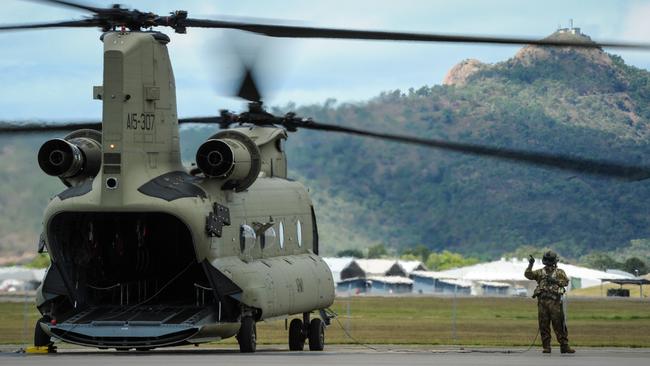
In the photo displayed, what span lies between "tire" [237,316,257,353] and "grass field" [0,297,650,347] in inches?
152

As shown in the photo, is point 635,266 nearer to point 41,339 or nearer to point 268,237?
point 268,237

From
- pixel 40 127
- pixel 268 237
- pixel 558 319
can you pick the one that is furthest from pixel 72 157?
pixel 558 319

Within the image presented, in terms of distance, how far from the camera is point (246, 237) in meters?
26.8

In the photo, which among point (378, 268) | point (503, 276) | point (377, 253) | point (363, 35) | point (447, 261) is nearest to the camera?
point (363, 35)

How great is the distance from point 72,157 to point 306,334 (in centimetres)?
717

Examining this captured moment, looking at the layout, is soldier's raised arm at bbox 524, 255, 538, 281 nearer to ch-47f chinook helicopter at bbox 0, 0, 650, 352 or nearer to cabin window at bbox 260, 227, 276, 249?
ch-47f chinook helicopter at bbox 0, 0, 650, 352

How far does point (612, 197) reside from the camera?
61625mm

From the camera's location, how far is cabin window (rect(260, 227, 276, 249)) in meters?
27.8

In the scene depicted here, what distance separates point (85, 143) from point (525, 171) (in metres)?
49.4

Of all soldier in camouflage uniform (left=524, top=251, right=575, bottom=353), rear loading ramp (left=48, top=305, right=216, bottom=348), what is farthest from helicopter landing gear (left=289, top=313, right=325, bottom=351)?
soldier in camouflage uniform (left=524, top=251, right=575, bottom=353)

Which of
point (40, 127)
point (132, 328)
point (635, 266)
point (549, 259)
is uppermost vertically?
point (40, 127)

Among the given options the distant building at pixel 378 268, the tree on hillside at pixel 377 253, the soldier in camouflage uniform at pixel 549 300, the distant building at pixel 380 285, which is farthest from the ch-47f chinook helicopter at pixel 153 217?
the distant building at pixel 380 285

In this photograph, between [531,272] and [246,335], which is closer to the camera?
[246,335]

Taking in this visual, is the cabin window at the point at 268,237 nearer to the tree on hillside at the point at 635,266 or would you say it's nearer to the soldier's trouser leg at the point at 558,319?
the soldier's trouser leg at the point at 558,319
